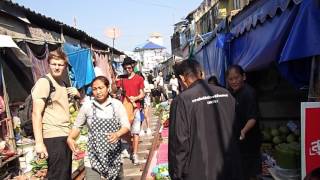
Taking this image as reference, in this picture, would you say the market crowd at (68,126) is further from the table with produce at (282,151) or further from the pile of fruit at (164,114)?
the pile of fruit at (164,114)

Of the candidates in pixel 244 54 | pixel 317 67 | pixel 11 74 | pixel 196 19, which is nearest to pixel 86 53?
pixel 11 74

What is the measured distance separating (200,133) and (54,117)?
5.61 feet

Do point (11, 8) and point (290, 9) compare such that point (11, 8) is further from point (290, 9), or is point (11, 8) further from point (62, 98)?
point (290, 9)

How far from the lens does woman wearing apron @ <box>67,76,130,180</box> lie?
518 centimetres

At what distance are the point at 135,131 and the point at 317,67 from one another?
5.46 metres

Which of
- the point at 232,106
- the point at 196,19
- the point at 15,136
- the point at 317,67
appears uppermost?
the point at 196,19

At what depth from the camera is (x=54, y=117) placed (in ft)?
16.6

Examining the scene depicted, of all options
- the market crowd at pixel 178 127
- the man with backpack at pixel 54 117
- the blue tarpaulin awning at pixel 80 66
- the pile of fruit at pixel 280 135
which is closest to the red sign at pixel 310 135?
the market crowd at pixel 178 127

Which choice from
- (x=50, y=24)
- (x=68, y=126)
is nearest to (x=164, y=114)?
(x=50, y=24)

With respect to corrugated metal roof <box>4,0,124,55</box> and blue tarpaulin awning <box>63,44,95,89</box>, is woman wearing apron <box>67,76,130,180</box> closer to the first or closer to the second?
corrugated metal roof <box>4,0,124,55</box>

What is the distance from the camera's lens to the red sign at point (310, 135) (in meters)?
4.59

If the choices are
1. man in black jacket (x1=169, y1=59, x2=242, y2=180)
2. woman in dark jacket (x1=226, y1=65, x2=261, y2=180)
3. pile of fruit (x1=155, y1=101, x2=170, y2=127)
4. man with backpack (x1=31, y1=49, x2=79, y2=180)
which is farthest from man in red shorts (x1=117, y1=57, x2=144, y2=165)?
man in black jacket (x1=169, y1=59, x2=242, y2=180)

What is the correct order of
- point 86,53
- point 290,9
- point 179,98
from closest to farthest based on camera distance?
point 179,98
point 290,9
point 86,53

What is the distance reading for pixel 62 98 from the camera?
5.17 meters
